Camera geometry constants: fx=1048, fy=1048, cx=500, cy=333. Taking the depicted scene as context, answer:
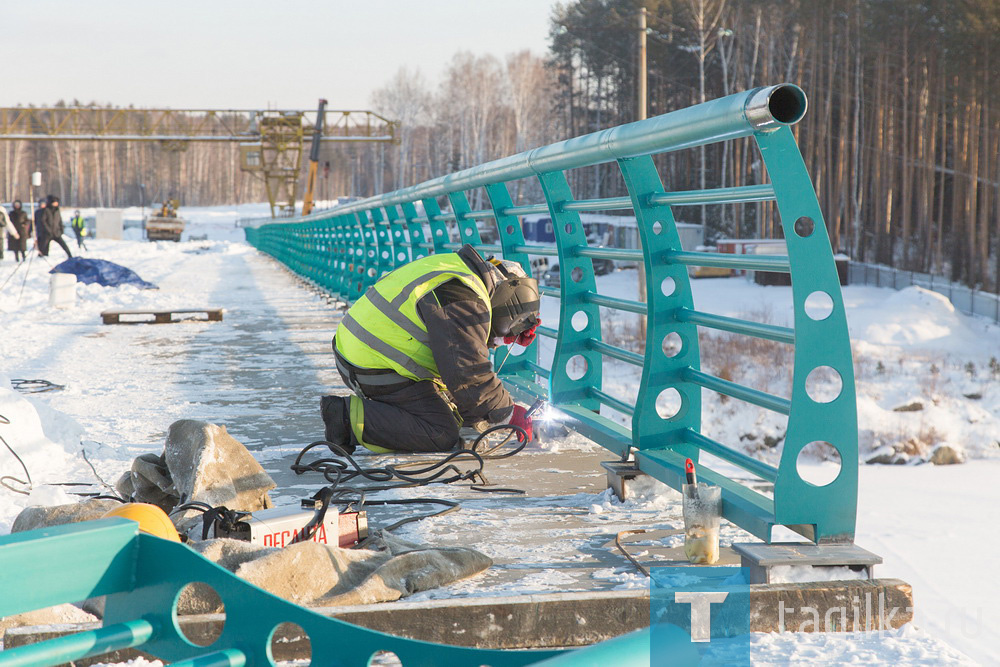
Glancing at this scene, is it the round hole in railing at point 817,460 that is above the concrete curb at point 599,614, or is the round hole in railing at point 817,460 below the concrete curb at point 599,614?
below

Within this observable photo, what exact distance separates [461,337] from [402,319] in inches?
12.0

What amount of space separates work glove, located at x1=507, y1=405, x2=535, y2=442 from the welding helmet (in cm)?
43

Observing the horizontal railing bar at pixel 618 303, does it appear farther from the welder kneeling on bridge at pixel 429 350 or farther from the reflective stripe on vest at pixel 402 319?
the reflective stripe on vest at pixel 402 319

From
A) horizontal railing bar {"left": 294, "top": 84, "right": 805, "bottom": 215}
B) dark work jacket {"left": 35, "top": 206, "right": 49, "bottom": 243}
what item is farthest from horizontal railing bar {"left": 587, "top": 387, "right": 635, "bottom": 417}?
dark work jacket {"left": 35, "top": 206, "right": 49, "bottom": 243}

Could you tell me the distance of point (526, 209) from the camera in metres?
5.34

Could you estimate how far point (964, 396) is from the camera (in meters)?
22.7

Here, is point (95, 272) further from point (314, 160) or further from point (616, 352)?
point (314, 160)

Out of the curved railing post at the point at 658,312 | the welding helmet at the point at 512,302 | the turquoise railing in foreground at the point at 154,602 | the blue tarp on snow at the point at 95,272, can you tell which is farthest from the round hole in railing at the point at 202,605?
the blue tarp on snow at the point at 95,272

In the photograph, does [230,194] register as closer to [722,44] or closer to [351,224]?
[722,44]

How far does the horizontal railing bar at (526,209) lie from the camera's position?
498 cm

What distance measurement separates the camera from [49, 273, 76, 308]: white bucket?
13.8 metres

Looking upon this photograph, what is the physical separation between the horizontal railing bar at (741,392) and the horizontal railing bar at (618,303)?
31cm

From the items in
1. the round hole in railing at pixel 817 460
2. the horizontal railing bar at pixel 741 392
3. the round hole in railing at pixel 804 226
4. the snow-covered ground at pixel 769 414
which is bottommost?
the round hole in railing at pixel 817 460

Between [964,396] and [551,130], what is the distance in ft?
179
